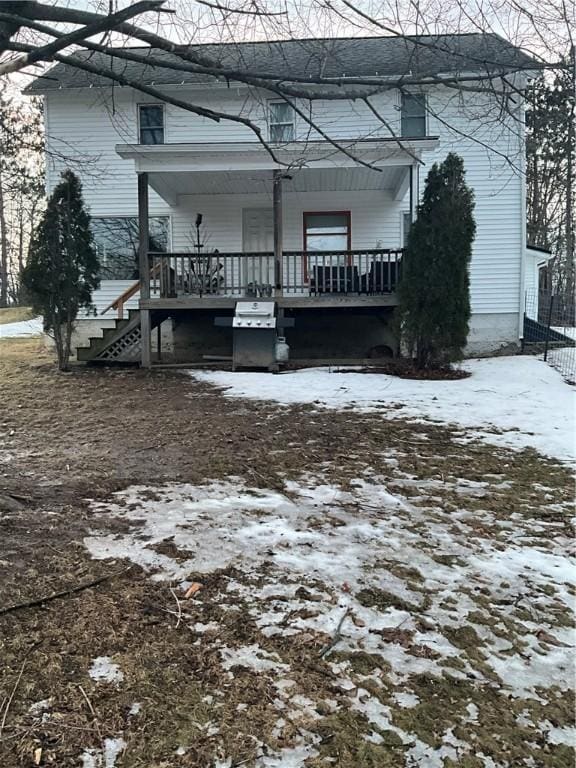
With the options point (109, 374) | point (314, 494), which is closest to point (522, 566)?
point (314, 494)

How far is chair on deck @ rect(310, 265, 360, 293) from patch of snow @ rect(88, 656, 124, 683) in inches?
354

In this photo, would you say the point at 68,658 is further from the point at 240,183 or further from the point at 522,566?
the point at 240,183

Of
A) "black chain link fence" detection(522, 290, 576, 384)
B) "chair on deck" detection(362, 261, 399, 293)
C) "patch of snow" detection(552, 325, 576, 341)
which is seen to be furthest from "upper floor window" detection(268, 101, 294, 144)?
"patch of snow" detection(552, 325, 576, 341)

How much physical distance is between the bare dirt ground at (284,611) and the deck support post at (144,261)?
569cm

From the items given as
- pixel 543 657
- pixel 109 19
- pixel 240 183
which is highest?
pixel 240 183

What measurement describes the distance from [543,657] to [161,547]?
186cm

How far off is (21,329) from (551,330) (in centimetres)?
1729

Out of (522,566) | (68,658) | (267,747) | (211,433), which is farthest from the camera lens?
(211,433)

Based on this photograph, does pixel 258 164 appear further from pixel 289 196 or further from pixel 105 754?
pixel 105 754

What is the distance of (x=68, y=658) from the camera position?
202 cm

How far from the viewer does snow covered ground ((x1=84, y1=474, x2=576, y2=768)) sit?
1.72m

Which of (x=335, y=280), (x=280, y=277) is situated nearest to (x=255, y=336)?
(x=280, y=277)

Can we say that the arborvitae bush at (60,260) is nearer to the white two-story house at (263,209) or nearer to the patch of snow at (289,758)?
the white two-story house at (263,209)

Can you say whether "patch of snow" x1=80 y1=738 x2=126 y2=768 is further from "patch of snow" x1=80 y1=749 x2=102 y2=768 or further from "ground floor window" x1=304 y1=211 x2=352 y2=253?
"ground floor window" x1=304 y1=211 x2=352 y2=253
